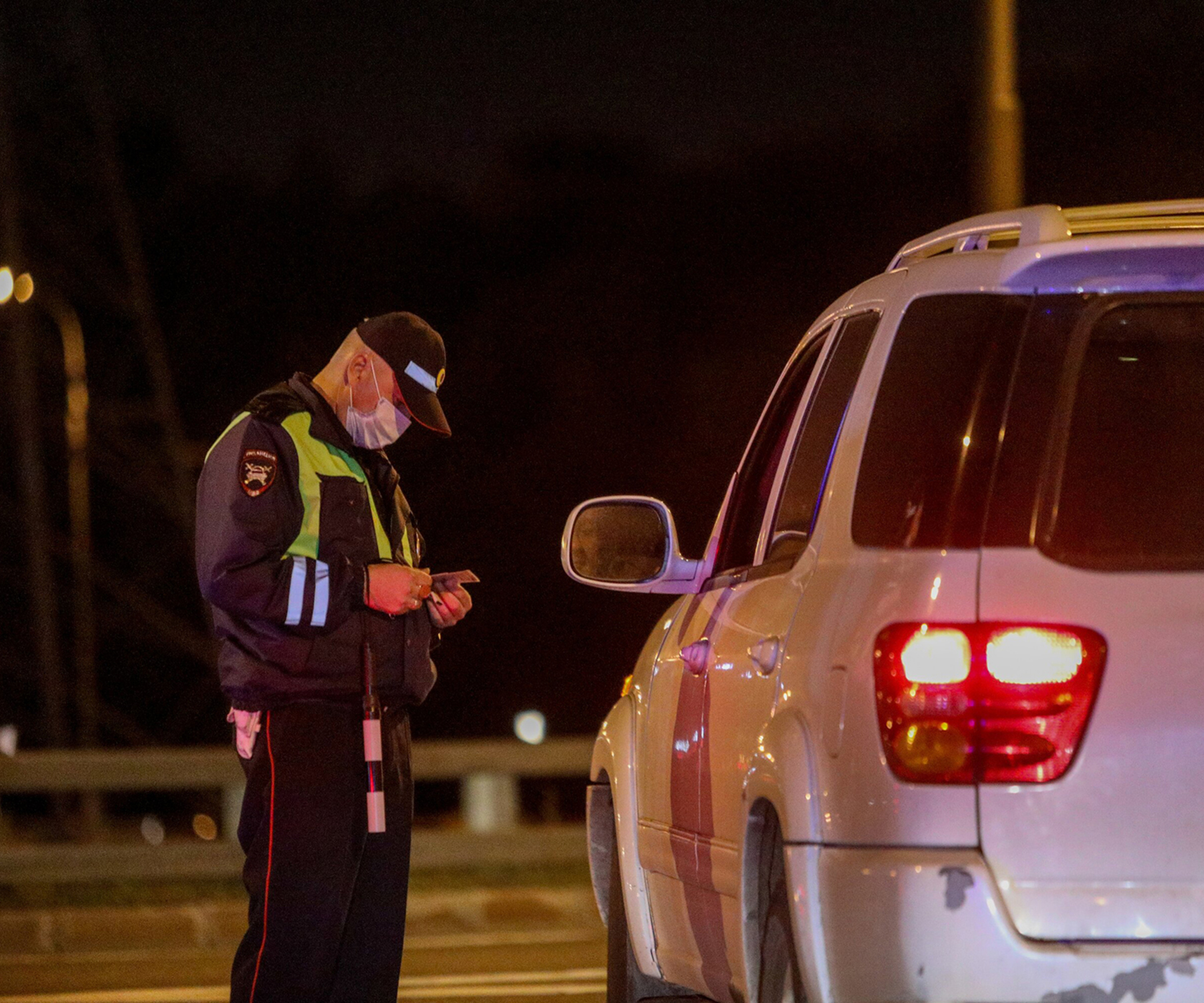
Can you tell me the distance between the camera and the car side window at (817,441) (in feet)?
15.5

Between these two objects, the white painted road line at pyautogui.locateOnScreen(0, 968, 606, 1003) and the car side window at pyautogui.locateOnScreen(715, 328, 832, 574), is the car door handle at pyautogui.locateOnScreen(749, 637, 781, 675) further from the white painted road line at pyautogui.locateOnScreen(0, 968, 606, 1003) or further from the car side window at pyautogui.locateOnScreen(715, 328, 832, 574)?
the white painted road line at pyautogui.locateOnScreen(0, 968, 606, 1003)

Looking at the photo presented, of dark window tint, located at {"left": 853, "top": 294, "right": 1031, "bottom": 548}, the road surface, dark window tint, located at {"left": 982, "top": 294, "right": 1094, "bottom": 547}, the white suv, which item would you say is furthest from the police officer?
the road surface

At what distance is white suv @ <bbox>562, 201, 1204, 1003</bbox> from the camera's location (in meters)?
3.68

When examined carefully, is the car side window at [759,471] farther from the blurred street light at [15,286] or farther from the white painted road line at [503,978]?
the blurred street light at [15,286]

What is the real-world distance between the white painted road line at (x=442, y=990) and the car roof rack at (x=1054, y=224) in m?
4.70

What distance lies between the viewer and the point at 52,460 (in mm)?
37906

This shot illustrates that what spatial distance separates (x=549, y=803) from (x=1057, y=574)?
448 inches

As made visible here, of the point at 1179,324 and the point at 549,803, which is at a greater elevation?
the point at 1179,324

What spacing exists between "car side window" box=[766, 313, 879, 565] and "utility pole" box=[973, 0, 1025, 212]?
7.03 metres

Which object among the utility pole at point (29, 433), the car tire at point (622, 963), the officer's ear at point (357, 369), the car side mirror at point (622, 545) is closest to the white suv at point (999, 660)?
the car side mirror at point (622, 545)

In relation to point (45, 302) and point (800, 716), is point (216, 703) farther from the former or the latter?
point (800, 716)

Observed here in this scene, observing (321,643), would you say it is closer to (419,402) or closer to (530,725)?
(419,402)

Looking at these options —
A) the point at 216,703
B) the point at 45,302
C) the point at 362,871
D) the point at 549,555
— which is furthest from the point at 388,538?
the point at 216,703

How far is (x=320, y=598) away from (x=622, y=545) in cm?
72
